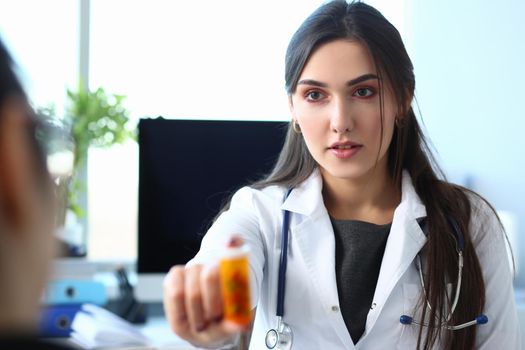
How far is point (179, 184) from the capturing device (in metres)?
2.24

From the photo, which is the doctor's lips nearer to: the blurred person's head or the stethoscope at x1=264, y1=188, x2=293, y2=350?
the stethoscope at x1=264, y1=188, x2=293, y2=350

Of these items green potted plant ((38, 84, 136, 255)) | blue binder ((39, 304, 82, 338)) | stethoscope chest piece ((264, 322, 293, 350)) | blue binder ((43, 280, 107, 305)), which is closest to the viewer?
stethoscope chest piece ((264, 322, 293, 350))

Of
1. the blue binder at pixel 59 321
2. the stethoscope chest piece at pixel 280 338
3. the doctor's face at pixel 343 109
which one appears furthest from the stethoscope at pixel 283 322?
the blue binder at pixel 59 321

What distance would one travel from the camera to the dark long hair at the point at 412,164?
1459 millimetres

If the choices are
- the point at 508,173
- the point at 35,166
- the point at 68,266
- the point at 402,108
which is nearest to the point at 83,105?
the point at 68,266

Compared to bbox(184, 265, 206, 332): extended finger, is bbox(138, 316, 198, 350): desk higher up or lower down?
lower down

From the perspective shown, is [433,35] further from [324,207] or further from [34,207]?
[34,207]

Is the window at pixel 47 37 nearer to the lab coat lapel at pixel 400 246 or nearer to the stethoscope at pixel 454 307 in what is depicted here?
the lab coat lapel at pixel 400 246

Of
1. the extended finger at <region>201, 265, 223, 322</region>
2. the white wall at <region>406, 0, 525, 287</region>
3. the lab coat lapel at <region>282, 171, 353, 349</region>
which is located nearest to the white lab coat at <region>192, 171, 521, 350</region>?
the lab coat lapel at <region>282, 171, 353, 349</region>

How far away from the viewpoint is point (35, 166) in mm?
407

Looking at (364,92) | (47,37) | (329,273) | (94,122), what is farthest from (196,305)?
(47,37)

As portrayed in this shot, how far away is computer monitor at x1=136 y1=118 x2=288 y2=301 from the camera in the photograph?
7.33 feet

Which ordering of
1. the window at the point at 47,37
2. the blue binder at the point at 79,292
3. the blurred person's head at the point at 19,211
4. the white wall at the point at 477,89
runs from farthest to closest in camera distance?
the white wall at the point at 477,89
the window at the point at 47,37
the blue binder at the point at 79,292
the blurred person's head at the point at 19,211

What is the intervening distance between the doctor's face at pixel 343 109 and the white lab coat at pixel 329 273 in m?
0.14
